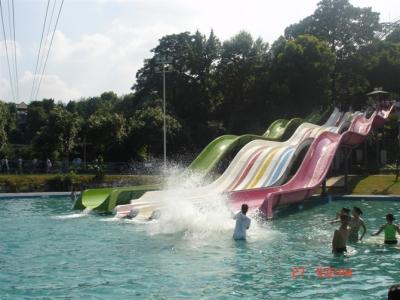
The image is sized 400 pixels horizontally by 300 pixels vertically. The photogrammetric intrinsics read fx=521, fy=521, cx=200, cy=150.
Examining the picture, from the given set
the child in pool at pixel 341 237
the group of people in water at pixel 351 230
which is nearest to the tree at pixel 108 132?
the group of people in water at pixel 351 230

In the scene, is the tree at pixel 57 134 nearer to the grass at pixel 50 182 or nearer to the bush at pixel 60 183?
the grass at pixel 50 182

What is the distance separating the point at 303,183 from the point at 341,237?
1044 cm

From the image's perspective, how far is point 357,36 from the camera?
52.1m

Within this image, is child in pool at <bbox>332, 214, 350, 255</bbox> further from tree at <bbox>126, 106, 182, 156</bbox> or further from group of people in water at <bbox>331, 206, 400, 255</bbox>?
tree at <bbox>126, 106, 182, 156</bbox>

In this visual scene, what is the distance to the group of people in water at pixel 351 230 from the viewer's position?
11.3 meters

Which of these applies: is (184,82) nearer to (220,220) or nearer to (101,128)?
(101,128)

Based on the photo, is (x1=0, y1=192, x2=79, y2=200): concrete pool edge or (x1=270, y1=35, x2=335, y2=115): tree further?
(x1=270, y1=35, x2=335, y2=115): tree

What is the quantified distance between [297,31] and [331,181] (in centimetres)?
2968

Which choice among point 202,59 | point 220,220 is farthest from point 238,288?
point 202,59

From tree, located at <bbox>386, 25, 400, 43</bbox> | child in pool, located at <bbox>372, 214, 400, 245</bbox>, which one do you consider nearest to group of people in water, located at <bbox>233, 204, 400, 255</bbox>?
child in pool, located at <bbox>372, 214, 400, 245</bbox>

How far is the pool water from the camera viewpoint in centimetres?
891

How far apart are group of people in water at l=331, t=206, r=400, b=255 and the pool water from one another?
295 millimetres

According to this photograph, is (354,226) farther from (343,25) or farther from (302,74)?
(343,25)

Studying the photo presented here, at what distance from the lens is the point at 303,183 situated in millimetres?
21812
